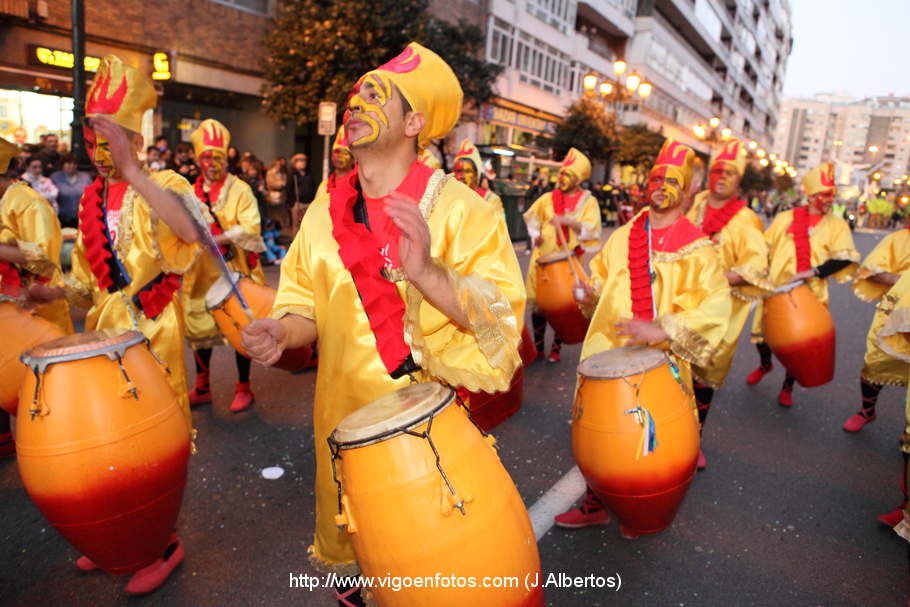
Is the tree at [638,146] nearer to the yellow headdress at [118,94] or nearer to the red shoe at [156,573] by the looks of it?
the yellow headdress at [118,94]

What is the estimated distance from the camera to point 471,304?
173cm

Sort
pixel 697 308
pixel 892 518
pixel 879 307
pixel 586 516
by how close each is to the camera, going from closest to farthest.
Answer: pixel 697 308 → pixel 586 516 → pixel 892 518 → pixel 879 307

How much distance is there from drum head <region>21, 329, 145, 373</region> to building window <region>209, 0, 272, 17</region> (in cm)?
1632

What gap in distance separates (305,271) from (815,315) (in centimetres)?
455

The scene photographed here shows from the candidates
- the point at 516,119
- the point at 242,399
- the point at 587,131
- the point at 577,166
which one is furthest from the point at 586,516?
the point at 516,119

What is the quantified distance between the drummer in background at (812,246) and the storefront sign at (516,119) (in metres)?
20.8

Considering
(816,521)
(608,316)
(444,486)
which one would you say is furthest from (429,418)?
(816,521)

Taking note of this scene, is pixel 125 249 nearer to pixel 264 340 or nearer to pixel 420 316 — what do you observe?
pixel 264 340

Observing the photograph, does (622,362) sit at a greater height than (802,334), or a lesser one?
greater

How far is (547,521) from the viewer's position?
3553 mm

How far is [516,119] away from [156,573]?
2836 cm

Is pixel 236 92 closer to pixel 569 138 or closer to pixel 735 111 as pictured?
pixel 569 138

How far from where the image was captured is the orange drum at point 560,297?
5.74 m

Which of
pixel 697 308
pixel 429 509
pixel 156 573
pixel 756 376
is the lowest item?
pixel 156 573
